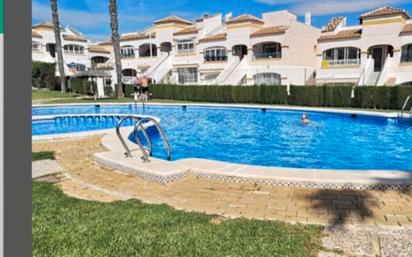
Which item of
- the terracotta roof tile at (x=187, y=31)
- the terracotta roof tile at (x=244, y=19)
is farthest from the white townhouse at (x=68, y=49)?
the terracotta roof tile at (x=244, y=19)

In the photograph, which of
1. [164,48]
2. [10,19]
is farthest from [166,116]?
[164,48]

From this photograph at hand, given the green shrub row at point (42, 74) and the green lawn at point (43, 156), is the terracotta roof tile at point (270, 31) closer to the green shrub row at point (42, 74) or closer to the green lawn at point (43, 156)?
the green shrub row at point (42, 74)

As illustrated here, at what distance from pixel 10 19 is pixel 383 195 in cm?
631

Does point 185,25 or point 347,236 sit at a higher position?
point 185,25

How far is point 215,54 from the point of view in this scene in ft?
144

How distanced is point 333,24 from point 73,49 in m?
43.1

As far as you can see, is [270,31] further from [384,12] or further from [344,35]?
[384,12]

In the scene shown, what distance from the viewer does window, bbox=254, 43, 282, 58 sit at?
128 ft

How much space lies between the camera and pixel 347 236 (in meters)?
4.36

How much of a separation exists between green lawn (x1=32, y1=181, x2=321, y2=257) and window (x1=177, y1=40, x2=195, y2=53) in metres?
43.7

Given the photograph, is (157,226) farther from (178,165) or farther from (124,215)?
(178,165)

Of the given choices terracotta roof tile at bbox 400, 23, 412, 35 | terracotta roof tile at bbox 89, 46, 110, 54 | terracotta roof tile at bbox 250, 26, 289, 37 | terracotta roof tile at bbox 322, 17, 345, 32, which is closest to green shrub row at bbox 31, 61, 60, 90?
terracotta roof tile at bbox 89, 46, 110, 54

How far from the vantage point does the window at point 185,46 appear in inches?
1861

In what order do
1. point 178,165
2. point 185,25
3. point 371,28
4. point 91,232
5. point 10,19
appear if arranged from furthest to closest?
point 185,25 < point 371,28 < point 178,165 < point 91,232 < point 10,19
